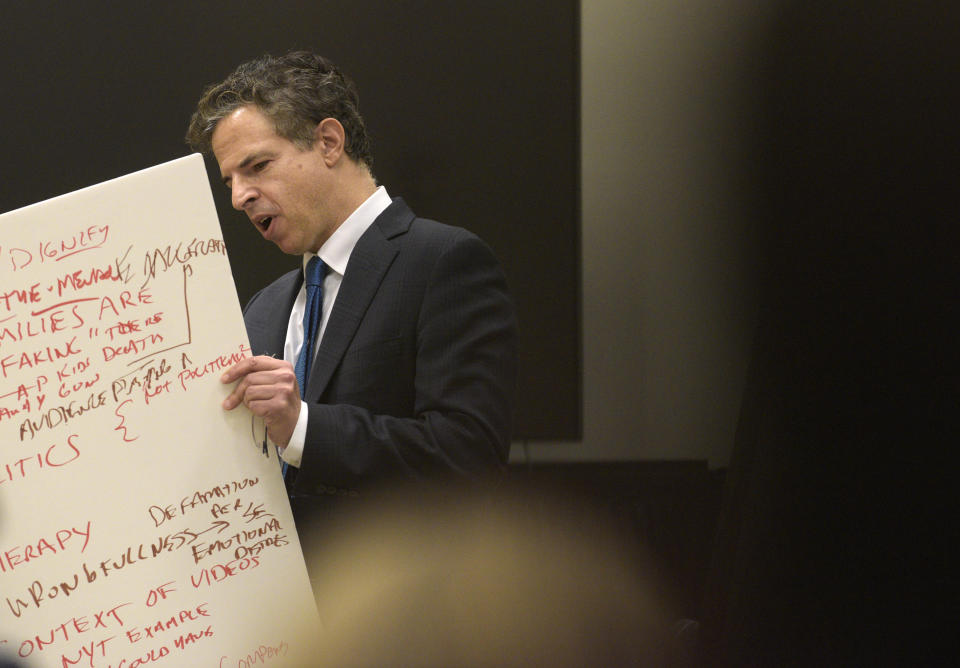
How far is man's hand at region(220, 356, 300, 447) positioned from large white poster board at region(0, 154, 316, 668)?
0.02 meters

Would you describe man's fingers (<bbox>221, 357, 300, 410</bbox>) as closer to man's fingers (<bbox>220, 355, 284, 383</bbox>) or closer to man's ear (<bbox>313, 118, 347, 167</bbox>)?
man's fingers (<bbox>220, 355, 284, 383</bbox>)

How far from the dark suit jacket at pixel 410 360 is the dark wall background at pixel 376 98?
0.70 feet

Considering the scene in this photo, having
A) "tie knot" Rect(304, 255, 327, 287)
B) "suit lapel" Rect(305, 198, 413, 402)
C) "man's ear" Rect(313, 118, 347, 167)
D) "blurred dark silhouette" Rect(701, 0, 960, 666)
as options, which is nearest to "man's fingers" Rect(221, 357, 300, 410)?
"suit lapel" Rect(305, 198, 413, 402)

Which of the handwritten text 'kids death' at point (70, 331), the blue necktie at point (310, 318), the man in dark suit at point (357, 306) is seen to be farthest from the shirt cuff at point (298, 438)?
the handwritten text 'kids death' at point (70, 331)

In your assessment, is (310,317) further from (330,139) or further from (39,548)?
(39,548)

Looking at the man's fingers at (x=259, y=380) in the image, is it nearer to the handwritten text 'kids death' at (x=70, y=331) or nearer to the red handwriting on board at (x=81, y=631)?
the handwritten text 'kids death' at (x=70, y=331)

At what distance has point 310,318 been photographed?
4.57 ft

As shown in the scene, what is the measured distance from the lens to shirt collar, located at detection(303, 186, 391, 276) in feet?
4.58

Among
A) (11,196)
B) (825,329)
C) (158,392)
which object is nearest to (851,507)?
(825,329)

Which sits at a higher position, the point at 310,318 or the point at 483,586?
the point at 310,318

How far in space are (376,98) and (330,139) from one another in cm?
17

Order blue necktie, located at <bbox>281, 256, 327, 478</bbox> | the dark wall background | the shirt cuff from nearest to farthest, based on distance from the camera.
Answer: the shirt cuff
blue necktie, located at <bbox>281, 256, 327, 478</bbox>
the dark wall background

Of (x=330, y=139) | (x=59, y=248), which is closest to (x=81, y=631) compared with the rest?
(x=59, y=248)

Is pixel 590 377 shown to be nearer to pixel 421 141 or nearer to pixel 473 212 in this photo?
pixel 473 212
